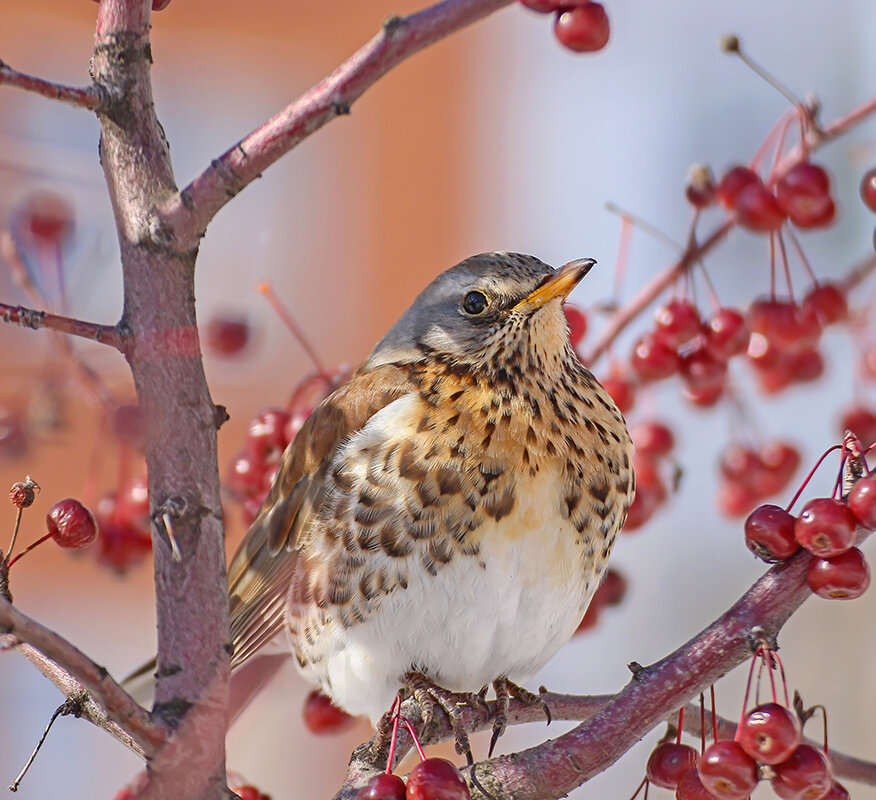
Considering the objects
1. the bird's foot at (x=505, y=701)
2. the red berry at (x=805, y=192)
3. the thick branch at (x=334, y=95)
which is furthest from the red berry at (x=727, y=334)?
the thick branch at (x=334, y=95)

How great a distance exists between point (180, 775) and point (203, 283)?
128 inches

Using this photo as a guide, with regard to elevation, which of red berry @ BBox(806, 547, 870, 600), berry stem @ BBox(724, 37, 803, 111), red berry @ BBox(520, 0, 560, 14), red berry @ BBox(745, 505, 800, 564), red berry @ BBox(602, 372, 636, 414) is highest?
berry stem @ BBox(724, 37, 803, 111)

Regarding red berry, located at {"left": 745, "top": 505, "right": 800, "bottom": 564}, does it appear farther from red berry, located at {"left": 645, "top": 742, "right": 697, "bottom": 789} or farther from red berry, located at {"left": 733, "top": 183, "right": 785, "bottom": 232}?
red berry, located at {"left": 733, "top": 183, "right": 785, "bottom": 232}

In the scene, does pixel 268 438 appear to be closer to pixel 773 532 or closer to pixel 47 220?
pixel 47 220

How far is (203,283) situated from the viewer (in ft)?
12.6

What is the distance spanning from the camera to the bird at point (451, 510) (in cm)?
108

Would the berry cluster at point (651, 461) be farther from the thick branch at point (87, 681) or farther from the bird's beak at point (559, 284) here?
the thick branch at point (87, 681)

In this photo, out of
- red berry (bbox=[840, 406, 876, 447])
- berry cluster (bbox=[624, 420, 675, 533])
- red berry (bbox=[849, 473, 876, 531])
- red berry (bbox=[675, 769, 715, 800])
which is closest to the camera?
red berry (bbox=[849, 473, 876, 531])

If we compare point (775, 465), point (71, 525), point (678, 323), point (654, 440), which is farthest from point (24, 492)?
point (775, 465)

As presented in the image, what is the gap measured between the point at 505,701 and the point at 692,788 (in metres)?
0.28

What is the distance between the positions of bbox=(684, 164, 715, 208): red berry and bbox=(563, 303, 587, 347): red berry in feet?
0.58

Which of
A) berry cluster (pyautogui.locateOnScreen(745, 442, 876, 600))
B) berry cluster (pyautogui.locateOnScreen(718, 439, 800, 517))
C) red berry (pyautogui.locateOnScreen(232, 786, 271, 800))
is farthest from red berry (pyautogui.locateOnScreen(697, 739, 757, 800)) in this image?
berry cluster (pyautogui.locateOnScreen(718, 439, 800, 517))

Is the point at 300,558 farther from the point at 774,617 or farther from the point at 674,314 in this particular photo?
the point at 774,617

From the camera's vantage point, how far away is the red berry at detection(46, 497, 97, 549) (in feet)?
2.59
